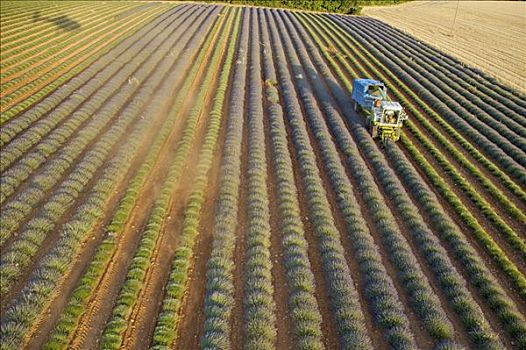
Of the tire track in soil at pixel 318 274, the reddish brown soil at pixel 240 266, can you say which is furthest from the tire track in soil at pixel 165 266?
the tire track in soil at pixel 318 274

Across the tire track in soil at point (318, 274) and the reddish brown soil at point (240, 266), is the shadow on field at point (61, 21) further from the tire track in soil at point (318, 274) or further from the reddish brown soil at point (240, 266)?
the tire track in soil at point (318, 274)

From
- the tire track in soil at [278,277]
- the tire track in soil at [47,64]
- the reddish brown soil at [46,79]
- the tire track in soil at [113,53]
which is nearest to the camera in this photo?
the tire track in soil at [278,277]

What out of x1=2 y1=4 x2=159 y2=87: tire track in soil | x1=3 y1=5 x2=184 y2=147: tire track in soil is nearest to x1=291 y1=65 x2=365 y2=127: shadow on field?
x1=3 y1=5 x2=184 y2=147: tire track in soil

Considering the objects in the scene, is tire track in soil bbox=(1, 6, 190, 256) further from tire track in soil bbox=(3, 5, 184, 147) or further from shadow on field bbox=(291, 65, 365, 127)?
shadow on field bbox=(291, 65, 365, 127)

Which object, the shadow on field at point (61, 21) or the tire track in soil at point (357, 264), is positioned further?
the shadow on field at point (61, 21)

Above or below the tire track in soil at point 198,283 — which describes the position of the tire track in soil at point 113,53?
above

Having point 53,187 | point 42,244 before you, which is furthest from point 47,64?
point 42,244

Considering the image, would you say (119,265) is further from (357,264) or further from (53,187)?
(357,264)
